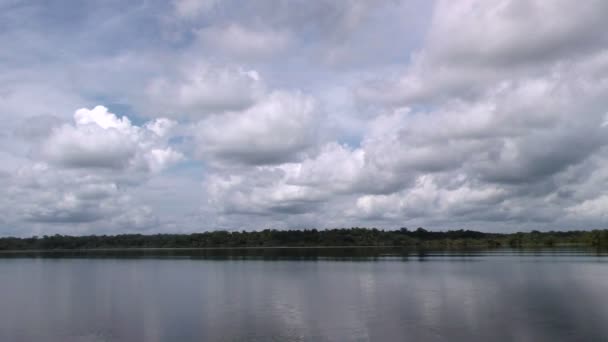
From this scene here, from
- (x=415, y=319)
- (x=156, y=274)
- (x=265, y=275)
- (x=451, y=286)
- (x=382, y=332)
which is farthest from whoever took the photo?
(x=156, y=274)

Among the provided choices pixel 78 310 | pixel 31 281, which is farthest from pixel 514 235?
pixel 78 310

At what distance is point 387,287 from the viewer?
47.2m

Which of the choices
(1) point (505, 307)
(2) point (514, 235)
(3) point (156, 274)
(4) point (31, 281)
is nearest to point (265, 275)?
(3) point (156, 274)

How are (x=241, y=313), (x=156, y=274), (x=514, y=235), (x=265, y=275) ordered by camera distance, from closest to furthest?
(x=241, y=313) → (x=265, y=275) → (x=156, y=274) → (x=514, y=235)

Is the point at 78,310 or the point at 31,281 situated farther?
the point at 31,281

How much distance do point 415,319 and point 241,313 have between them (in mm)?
10460

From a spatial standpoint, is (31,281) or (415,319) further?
(31,281)

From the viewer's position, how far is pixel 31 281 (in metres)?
62.6

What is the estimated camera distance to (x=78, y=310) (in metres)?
37.8

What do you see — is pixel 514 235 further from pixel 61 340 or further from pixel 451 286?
pixel 61 340

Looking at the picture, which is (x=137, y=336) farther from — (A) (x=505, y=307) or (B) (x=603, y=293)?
(B) (x=603, y=293)

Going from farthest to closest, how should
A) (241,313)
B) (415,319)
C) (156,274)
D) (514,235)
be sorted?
(514,235)
(156,274)
(241,313)
(415,319)

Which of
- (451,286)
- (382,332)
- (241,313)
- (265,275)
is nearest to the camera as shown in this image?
(382,332)

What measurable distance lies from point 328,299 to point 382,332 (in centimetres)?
1296
